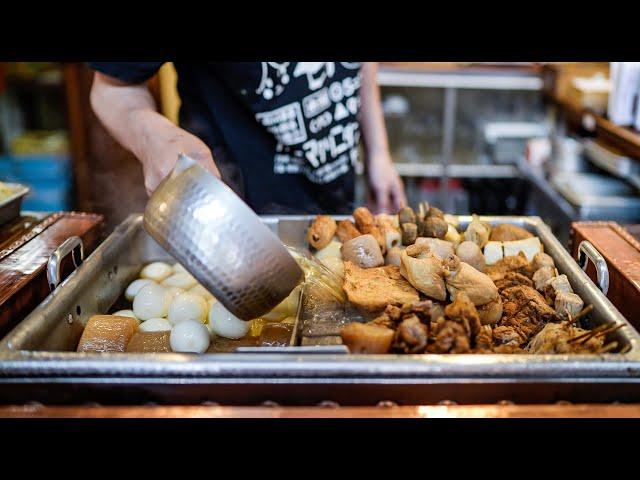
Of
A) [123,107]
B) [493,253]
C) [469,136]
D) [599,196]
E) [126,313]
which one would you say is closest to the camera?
[126,313]

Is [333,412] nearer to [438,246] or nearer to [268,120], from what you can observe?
[438,246]

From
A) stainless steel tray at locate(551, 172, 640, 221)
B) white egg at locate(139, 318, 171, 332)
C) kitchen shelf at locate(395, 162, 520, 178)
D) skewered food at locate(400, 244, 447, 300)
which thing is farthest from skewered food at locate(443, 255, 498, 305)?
kitchen shelf at locate(395, 162, 520, 178)

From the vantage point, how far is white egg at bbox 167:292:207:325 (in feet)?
6.06

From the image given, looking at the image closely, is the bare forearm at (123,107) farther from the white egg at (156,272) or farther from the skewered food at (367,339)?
the skewered food at (367,339)

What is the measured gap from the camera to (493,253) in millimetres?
2020

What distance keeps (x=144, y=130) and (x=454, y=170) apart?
Result: 3.77m

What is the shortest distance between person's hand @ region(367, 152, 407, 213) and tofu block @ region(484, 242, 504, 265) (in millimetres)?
966

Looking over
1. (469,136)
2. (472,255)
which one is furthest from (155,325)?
(469,136)

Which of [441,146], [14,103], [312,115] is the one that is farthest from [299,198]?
[14,103]

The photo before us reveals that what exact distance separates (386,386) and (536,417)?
33 centimetres

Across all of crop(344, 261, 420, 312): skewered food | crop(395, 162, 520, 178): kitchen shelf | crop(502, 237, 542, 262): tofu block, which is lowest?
crop(395, 162, 520, 178): kitchen shelf

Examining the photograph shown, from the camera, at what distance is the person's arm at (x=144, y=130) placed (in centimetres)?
186

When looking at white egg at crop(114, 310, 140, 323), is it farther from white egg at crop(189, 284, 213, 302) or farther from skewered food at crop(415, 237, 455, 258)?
skewered food at crop(415, 237, 455, 258)
